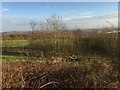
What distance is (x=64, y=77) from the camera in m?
6.36

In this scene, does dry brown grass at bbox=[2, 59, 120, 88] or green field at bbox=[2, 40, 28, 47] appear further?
green field at bbox=[2, 40, 28, 47]

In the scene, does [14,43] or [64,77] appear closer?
[64,77]

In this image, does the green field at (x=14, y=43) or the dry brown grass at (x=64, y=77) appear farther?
the green field at (x=14, y=43)

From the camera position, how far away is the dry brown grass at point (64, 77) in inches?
224

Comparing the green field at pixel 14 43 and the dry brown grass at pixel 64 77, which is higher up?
the dry brown grass at pixel 64 77

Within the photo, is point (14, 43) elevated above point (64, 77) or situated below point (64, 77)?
below

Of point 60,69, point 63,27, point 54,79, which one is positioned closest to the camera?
point 54,79

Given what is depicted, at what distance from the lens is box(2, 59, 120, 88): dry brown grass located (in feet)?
18.7

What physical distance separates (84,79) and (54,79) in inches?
30.0

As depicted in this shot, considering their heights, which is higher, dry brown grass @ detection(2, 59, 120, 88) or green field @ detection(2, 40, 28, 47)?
dry brown grass @ detection(2, 59, 120, 88)

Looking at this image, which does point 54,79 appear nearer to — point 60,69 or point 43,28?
point 60,69

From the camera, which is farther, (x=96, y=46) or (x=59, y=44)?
(x=59, y=44)

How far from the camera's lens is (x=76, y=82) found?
19.6 feet

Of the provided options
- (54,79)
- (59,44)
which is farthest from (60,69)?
(59,44)
